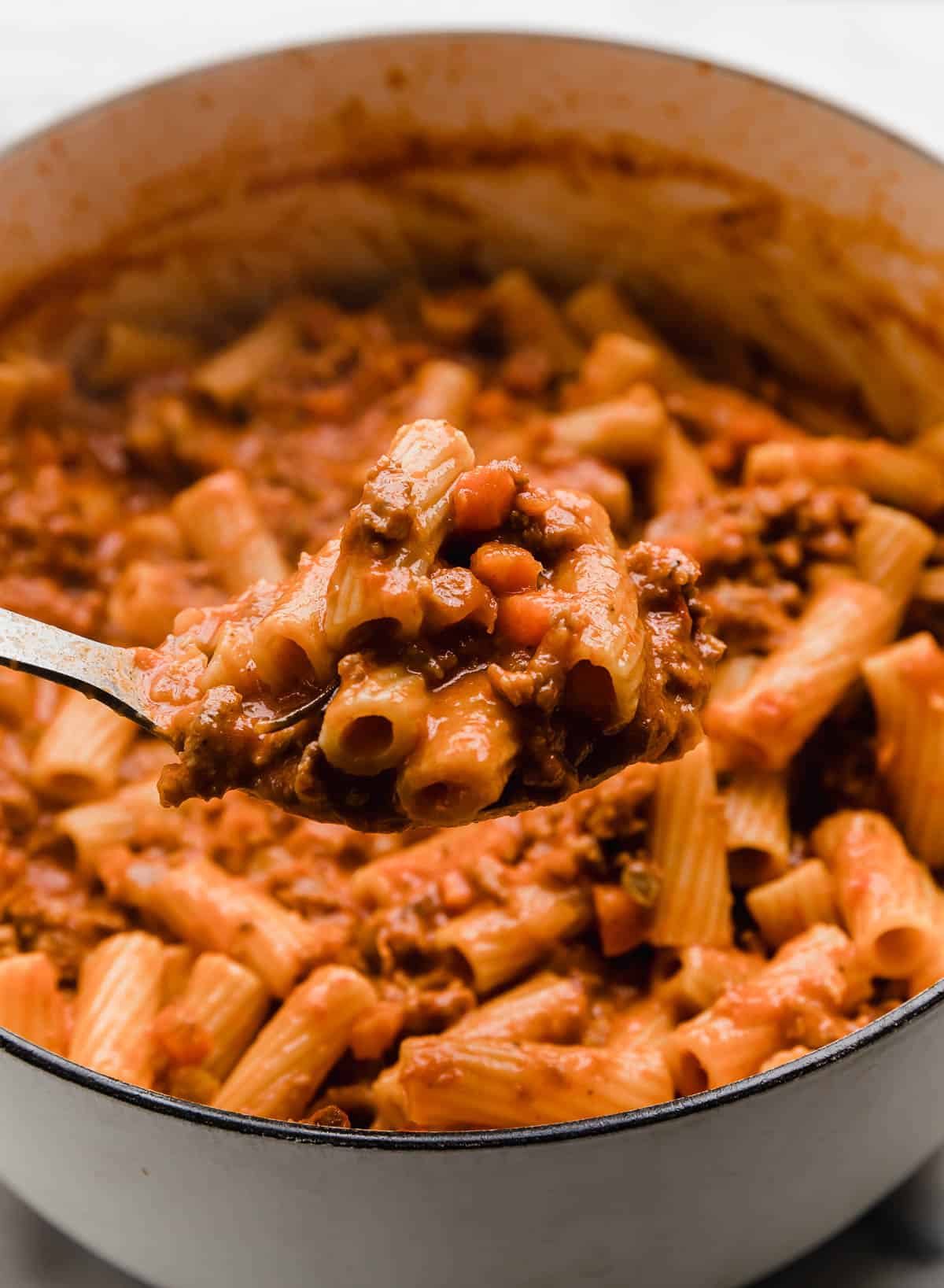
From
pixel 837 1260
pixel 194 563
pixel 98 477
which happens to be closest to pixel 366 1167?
pixel 837 1260

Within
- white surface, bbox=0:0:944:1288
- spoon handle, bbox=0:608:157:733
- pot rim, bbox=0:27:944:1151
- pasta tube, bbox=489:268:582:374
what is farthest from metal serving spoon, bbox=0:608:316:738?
white surface, bbox=0:0:944:1288

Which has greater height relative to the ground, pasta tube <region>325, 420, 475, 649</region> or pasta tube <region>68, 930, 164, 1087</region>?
pasta tube <region>325, 420, 475, 649</region>

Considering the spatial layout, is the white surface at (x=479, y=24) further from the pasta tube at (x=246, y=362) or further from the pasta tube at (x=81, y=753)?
the pasta tube at (x=81, y=753)

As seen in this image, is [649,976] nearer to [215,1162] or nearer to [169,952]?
[169,952]

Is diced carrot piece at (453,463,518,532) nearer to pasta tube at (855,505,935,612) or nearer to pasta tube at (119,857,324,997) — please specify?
pasta tube at (119,857,324,997)

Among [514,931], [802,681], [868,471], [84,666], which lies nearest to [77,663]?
[84,666]

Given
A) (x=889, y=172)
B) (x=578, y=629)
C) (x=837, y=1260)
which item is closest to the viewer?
(x=578, y=629)
